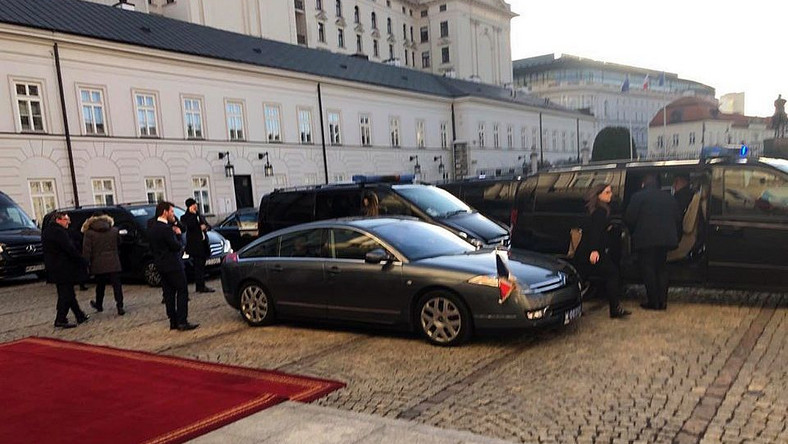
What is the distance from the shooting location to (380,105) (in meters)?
45.9

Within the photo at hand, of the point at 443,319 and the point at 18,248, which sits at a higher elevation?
the point at 18,248

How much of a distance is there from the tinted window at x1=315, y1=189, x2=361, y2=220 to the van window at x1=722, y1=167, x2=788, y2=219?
6620 mm

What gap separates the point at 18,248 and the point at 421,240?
11.9 m

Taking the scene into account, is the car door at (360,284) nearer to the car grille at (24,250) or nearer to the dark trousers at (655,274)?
the dark trousers at (655,274)

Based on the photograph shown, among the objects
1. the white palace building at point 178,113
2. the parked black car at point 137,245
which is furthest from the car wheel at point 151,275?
the white palace building at point 178,113

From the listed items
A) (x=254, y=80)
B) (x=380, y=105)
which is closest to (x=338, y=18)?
(x=380, y=105)

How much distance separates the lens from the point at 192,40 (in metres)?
34.8

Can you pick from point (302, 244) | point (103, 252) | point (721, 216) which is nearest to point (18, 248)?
point (103, 252)

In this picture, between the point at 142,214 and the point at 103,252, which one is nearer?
the point at 103,252

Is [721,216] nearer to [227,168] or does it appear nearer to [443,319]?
[443,319]

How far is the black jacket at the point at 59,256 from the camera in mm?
8836

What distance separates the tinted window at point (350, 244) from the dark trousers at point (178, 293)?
2.34m

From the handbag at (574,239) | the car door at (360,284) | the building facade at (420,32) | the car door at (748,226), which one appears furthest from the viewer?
the building facade at (420,32)

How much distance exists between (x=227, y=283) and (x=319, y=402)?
12.9ft
